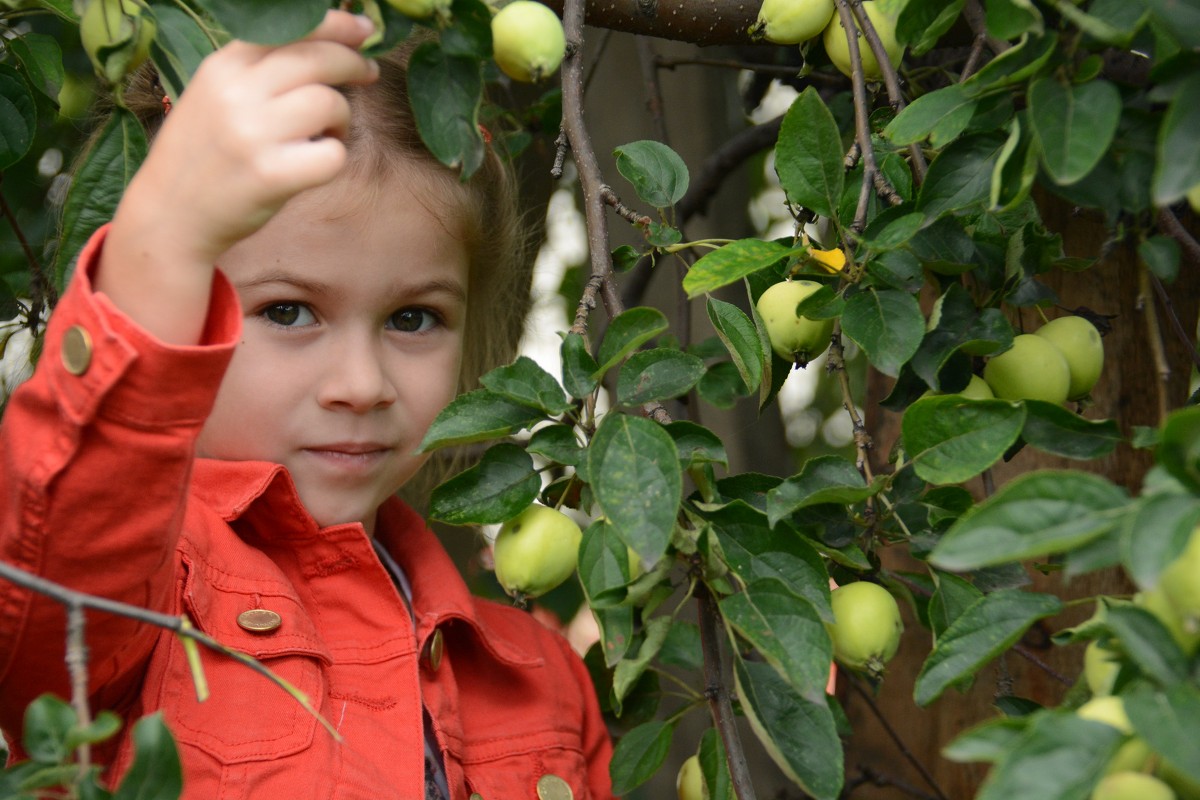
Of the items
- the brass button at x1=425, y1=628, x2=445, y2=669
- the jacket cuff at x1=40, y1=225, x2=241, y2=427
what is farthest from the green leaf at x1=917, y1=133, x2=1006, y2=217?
the brass button at x1=425, y1=628, x2=445, y2=669

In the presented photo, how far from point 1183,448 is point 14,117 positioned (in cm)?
117

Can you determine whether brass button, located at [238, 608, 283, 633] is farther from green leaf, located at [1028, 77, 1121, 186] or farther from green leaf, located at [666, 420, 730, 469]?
green leaf, located at [1028, 77, 1121, 186]

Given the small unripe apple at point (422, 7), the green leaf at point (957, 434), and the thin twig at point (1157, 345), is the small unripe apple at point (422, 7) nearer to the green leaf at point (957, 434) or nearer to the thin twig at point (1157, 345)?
the green leaf at point (957, 434)

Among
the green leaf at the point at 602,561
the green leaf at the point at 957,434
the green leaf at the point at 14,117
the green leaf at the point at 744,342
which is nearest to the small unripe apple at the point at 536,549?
the green leaf at the point at 602,561

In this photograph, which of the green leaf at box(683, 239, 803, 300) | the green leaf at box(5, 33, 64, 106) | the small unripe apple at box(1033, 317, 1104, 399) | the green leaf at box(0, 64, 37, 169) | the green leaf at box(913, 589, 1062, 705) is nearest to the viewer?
the green leaf at box(913, 589, 1062, 705)

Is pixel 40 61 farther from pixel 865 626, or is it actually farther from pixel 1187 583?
pixel 1187 583

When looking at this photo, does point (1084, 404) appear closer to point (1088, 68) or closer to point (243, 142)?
point (1088, 68)

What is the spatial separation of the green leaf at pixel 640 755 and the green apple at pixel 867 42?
2.37 ft

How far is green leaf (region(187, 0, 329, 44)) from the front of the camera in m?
0.78

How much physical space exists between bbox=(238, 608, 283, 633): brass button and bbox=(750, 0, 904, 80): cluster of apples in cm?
79

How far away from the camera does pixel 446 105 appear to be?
86 cm

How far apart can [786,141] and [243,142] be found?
0.48 m

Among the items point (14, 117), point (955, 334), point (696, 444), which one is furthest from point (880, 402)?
point (14, 117)

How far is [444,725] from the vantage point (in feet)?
4.58
